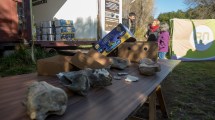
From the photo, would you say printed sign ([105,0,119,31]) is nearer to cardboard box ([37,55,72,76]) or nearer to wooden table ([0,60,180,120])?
cardboard box ([37,55,72,76])

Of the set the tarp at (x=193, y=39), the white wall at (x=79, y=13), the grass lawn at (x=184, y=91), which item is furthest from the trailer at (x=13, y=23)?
the tarp at (x=193, y=39)

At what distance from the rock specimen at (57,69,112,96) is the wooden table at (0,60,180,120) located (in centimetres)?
3

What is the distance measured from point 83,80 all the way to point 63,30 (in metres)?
6.16

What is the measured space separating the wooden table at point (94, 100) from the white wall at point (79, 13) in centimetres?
613

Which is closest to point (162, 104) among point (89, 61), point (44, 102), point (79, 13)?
point (89, 61)

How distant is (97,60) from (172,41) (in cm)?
800

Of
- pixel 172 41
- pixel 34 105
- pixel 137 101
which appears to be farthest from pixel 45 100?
pixel 172 41

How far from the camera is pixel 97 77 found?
121 centimetres

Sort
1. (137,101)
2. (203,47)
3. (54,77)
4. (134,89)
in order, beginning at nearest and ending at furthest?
1. (137,101)
2. (134,89)
3. (54,77)
4. (203,47)

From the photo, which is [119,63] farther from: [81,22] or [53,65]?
[81,22]

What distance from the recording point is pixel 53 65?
1486mm

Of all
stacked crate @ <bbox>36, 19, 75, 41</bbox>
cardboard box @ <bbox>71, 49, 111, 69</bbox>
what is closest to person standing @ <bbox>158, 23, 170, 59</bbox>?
stacked crate @ <bbox>36, 19, 75, 41</bbox>

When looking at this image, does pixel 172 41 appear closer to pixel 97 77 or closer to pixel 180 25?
pixel 180 25

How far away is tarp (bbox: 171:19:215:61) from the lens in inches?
353
